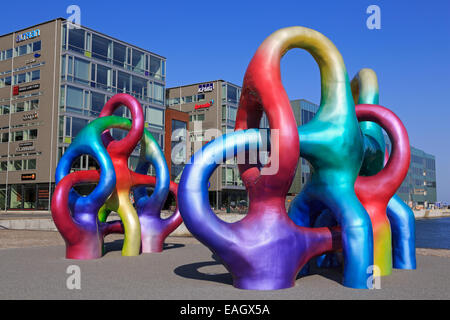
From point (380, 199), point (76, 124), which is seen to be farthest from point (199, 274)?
point (76, 124)

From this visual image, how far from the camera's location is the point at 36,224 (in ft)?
86.4

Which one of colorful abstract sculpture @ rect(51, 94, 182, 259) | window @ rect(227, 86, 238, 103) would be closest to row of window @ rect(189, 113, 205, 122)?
window @ rect(227, 86, 238, 103)

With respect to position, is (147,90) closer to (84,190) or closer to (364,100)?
(84,190)

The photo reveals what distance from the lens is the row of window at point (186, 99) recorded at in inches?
2469

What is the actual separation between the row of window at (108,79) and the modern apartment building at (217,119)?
33.0 feet

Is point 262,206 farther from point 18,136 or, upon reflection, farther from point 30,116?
point 18,136

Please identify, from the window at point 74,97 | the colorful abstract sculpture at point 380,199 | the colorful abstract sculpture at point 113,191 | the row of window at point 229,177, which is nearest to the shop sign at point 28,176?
the window at point 74,97

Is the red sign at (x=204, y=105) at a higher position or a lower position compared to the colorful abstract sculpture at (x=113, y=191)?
higher

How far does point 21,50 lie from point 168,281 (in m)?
43.1

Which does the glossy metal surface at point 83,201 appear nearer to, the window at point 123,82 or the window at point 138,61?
the window at point 123,82

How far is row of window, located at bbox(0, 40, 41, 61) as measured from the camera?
43344 mm

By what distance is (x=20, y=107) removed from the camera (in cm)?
4503

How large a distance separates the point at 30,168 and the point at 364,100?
39.2 m
